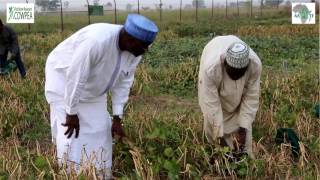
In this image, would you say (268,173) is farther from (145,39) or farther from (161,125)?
(145,39)

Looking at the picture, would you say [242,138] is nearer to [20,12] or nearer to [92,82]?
[92,82]

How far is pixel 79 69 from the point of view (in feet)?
10.8

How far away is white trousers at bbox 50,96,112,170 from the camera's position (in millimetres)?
3609

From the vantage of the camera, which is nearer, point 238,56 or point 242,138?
point 238,56

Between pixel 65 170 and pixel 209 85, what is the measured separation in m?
1.19

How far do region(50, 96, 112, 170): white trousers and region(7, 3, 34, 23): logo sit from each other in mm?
11899

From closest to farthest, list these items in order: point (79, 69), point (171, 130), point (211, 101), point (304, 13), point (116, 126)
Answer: point (79, 69)
point (116, 126)
point (211, 101)
point (171, 130)
point (304, 13)

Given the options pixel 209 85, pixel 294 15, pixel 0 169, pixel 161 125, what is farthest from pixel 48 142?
pixel 294 15

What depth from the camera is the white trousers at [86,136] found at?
361cm

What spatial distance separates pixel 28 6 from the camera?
50.1ft

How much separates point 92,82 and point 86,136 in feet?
1.30

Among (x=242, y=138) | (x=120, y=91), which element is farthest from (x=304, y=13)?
(x=120, y=91)

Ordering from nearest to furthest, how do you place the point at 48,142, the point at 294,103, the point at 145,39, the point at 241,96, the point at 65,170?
the point at 145,39, the point at 65,170, the point at 241,96, the point at 48,142, the point at 294,103

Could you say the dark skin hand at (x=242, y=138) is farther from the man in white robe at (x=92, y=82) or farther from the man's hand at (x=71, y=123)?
the man's hand at (x=71, y=123)
